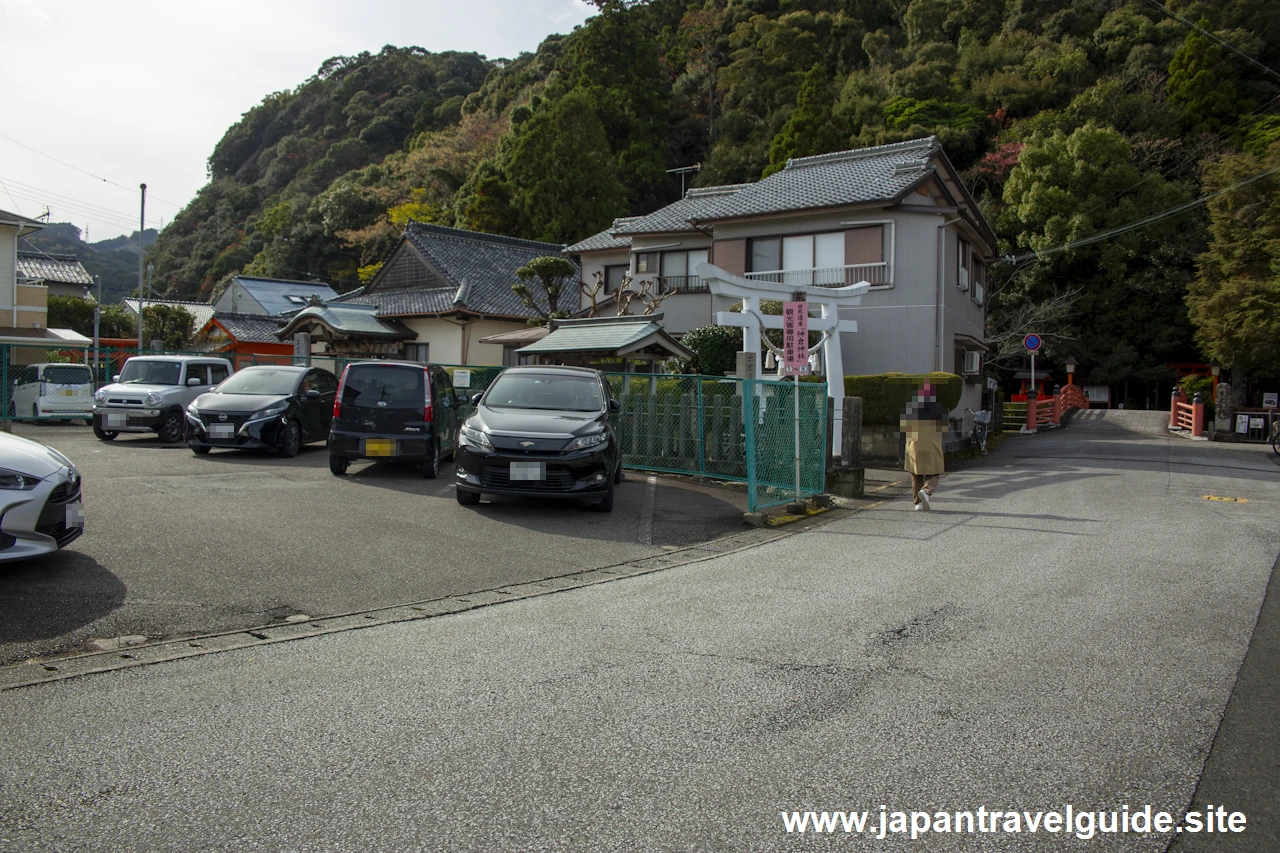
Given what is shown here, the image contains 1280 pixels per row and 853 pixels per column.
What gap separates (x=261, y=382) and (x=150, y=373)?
3.80 m

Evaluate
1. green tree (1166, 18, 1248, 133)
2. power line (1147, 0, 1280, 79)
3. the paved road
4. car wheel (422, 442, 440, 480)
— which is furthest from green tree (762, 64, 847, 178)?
the paved road

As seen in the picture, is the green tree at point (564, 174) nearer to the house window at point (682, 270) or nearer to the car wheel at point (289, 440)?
the house window at point (682, 270)

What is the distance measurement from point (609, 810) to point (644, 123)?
44.2 m

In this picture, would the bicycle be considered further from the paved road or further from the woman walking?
the paved road

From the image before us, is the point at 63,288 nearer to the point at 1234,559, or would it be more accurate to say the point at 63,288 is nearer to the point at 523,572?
the point at 523,572

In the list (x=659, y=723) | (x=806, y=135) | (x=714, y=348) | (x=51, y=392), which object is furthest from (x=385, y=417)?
(x=806, y=135)

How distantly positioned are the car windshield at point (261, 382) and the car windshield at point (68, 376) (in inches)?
331

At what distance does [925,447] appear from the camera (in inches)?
444

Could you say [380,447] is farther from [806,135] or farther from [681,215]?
[806,135]

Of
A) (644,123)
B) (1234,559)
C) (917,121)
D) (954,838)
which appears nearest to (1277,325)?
(917,121)

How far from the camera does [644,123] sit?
43.8 meters

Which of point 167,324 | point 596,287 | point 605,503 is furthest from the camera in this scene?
point 167,324

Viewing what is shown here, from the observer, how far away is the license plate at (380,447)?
1168 centimetres

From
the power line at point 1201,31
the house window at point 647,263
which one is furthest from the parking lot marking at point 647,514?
the power line at point 1201,31
